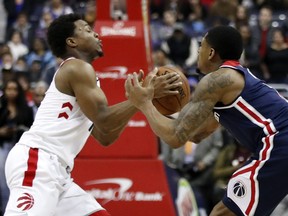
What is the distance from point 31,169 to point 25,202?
0.84 feet

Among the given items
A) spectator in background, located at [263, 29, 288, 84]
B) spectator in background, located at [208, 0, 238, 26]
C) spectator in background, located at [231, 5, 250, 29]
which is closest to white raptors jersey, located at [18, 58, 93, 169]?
spectator in background, located at [263, 29, 288, 84]

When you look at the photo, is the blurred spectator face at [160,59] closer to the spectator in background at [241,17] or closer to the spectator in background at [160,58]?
the spectator in background at [160,58]

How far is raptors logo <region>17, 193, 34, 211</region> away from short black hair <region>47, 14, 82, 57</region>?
3.86 ft

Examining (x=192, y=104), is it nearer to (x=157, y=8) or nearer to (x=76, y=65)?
(x=76, y=65)

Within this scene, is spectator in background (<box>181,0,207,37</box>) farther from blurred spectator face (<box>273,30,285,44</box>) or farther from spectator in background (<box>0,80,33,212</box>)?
spectator in background (<box>0,80,33,212</box>)

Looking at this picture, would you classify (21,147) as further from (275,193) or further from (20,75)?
(20,75)

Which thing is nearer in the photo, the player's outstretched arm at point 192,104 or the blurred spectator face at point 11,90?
the player's outstretched arm at point 192,104

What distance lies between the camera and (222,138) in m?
9.74

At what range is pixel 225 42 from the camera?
5.38 meters

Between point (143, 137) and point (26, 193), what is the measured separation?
3.08m


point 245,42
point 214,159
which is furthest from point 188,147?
point 245,42

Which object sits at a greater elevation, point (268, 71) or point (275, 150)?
point (275, 150)

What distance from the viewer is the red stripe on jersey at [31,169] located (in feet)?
17.4

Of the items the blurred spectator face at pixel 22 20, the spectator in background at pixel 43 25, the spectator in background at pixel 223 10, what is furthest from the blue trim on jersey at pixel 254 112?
the blurred spectator face at pixel 22 20
